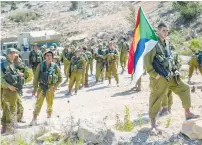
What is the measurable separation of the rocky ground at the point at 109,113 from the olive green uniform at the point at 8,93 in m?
0.34

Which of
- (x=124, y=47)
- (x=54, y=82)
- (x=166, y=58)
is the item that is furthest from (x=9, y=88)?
(x=124, y=47)

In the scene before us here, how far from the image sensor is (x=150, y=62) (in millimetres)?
6582

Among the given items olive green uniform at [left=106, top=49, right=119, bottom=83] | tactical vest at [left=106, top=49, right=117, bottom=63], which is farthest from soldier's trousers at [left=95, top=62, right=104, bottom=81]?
tactical vest at [left=106, top=49, right=117, bottom=63]

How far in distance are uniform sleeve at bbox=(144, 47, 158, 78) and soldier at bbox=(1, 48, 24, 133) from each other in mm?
2699

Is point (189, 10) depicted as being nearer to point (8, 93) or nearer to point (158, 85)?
point (8, 93)

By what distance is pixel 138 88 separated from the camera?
12.8 metres

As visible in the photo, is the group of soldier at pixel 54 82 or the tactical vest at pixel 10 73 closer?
the group of soldier at pixel 54 82

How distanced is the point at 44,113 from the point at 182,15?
912 inches

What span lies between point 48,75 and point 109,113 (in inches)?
71.5

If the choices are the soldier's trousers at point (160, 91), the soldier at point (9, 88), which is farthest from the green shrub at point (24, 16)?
the soldier's trousers at point (160, 91)

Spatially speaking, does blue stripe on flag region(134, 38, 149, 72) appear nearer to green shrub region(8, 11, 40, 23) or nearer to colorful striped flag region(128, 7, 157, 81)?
colorful striped flag region(128, 7, 157, 81)

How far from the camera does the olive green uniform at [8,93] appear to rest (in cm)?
806

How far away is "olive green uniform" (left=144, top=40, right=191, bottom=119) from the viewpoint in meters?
6.57

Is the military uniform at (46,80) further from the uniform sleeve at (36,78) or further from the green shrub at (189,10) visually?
the green shrub at (189,10)
